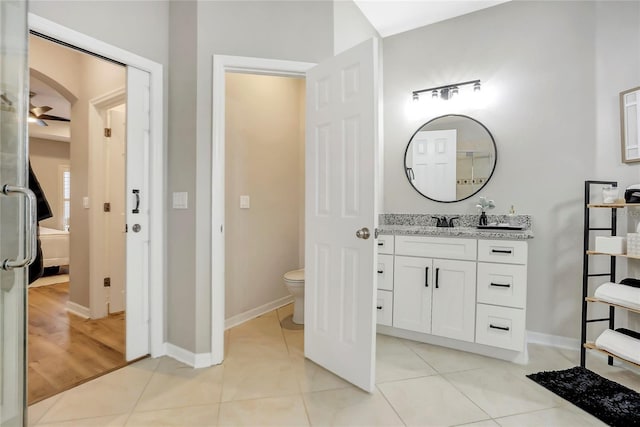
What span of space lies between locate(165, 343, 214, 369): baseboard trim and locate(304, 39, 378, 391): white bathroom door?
25.9 inches

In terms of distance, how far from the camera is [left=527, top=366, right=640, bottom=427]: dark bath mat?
64.3 inches

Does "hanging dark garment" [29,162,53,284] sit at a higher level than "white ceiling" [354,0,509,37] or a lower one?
lower

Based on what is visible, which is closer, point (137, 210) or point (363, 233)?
point (363, 233)

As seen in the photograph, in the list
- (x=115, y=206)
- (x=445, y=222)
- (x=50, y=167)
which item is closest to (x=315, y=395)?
(x=445, y=222)

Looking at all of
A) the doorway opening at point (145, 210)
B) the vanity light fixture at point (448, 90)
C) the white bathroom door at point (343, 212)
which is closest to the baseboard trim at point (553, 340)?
the white bathroom door at point (343, 212)

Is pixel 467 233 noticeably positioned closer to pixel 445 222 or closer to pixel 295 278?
pixel 445 222

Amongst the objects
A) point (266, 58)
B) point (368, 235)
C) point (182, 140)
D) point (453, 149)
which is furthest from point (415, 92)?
point (182, 140)

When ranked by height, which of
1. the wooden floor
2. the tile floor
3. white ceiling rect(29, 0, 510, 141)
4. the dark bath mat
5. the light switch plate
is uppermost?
white ceiling rect(29, 0, 510, 141)

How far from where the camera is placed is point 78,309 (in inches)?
125

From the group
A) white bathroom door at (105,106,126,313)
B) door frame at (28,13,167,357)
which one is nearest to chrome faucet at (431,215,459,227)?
door frame at (28,13,167,357)

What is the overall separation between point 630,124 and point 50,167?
336 inches

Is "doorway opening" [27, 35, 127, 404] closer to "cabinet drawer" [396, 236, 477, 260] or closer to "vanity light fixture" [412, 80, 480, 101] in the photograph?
"cabinet drawer" [396, 236, 477, 260]

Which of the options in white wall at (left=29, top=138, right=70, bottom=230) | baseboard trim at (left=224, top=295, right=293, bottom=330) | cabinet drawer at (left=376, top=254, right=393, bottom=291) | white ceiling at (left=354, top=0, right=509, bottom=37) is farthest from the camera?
white wall at (left=29, top=138, right=70, bottom=230)

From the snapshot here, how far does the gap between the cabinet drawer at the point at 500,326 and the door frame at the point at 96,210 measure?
3252 mm
